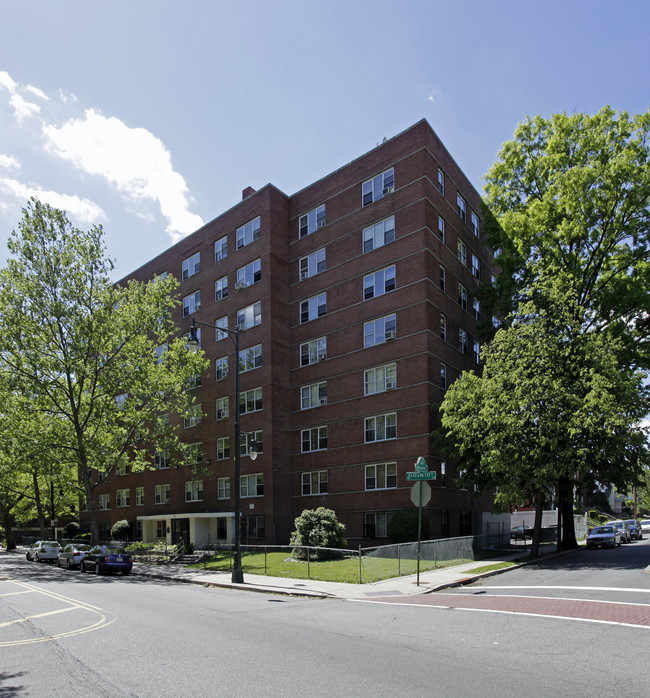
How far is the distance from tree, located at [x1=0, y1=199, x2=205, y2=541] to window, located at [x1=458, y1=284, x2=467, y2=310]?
19.4 m

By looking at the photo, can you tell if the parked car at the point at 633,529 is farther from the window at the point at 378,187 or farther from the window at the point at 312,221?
the window at the point at 312,221

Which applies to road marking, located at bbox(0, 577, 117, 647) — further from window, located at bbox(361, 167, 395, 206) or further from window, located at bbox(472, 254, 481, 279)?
window, located at bbox(472, 254, 481, 279)

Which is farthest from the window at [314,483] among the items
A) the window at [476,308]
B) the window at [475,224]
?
the window at [475,224]

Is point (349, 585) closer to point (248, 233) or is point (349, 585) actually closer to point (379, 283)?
point (379, 283)

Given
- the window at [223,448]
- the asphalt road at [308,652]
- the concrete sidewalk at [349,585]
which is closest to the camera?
the asphalt road at [308,652]

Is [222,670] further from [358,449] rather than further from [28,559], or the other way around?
[28,559]

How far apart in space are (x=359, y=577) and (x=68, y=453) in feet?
83.1

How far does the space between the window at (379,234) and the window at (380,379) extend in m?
7.32

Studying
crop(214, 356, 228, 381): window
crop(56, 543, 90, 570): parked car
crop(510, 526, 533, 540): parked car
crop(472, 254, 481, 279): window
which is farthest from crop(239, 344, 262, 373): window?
crop(510, 526, 533, 540): parked car

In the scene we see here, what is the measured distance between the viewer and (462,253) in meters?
37.2

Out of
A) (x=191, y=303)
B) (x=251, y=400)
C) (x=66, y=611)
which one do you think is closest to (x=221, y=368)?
(x=251, y=400)

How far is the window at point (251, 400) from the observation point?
3841 cm

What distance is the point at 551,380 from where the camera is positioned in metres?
24.1

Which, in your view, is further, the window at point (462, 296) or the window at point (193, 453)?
the window at point (193, 453)
